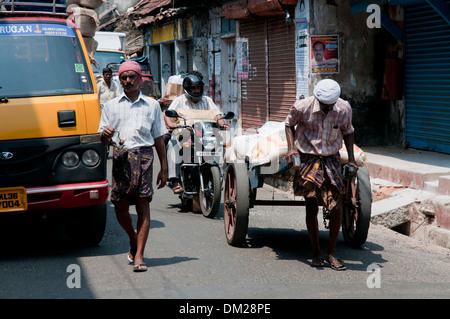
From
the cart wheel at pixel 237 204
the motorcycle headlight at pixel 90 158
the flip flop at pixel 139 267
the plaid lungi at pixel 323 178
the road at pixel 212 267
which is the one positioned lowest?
the road at pixel 212 267

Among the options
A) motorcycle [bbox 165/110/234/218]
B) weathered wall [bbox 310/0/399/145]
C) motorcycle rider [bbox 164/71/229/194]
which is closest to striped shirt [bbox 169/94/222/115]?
motorcycle rider [bbox 164/71/229/194]

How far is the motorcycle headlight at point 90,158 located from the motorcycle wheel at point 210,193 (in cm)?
229

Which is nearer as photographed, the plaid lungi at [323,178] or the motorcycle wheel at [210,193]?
the plaid lungi at [323,178]

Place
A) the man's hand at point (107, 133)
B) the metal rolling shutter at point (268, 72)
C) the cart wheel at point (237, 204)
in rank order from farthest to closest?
1. the metal rolling shutter at point (268, 72)
2. the cart wheel at point (237, 204)
3. the man's hand at point (107, 133)

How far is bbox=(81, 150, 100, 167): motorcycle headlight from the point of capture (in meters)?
6.30

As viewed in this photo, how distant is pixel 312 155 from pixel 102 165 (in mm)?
1942

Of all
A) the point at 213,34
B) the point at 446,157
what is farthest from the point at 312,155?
the point at 213,34

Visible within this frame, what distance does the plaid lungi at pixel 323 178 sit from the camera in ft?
19.5

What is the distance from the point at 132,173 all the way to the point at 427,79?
22.6 feet

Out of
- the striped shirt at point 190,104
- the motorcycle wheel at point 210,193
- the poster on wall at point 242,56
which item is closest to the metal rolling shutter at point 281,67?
the poster on wall at point 242,56

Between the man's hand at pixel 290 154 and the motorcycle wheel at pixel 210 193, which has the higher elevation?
the man's hand at pixel 290 154

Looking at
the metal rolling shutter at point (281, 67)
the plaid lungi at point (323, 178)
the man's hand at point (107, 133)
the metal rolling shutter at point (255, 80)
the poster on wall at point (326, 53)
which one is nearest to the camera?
the man's hand at point (107, 133)

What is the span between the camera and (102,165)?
6.37m

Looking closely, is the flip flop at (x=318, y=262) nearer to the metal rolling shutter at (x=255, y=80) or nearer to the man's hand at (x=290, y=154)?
the man's hand at (x=290, y=154)
